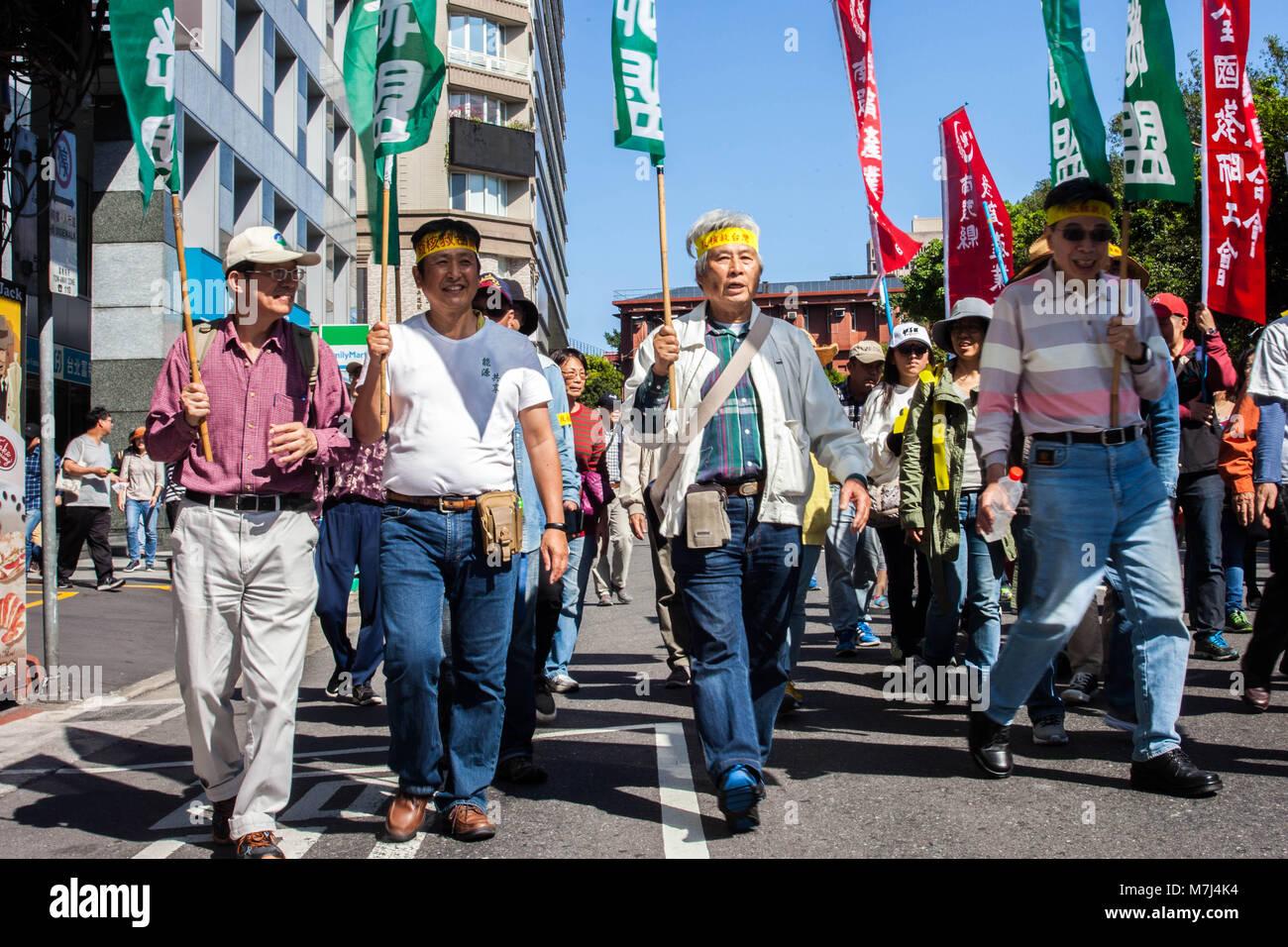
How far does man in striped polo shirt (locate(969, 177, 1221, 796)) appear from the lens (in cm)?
447

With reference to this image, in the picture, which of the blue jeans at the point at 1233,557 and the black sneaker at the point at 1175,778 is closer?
the black sneaker at the point at 1175,778

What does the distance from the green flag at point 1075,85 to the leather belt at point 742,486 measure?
205cm

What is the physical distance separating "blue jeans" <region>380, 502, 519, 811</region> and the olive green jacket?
2.60 metres

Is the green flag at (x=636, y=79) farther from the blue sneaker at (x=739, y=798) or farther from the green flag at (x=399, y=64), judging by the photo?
the blue sneaker at (x=739, y=798)

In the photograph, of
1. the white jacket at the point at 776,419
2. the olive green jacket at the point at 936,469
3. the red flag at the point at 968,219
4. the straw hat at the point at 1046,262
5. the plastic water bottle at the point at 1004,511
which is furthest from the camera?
the red flag at the point at 968,219

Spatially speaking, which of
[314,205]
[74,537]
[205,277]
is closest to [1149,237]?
[314,205]

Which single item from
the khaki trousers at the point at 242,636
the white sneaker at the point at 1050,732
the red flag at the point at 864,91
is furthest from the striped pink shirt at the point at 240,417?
the red flag at the point at 864,91

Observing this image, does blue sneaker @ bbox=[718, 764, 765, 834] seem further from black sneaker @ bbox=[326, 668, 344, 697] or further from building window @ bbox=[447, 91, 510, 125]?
building window @ bbox=[447, 91, 510, 125]

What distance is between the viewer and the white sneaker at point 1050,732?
5.29 metres

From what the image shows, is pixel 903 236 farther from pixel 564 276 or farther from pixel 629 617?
pixel 564 276

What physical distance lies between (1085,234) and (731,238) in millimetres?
1389

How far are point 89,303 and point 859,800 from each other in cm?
1941

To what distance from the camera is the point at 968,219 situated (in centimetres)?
1062

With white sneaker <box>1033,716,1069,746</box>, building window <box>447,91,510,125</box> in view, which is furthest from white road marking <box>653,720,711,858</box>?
building window <box>447,91,510,125</box>
